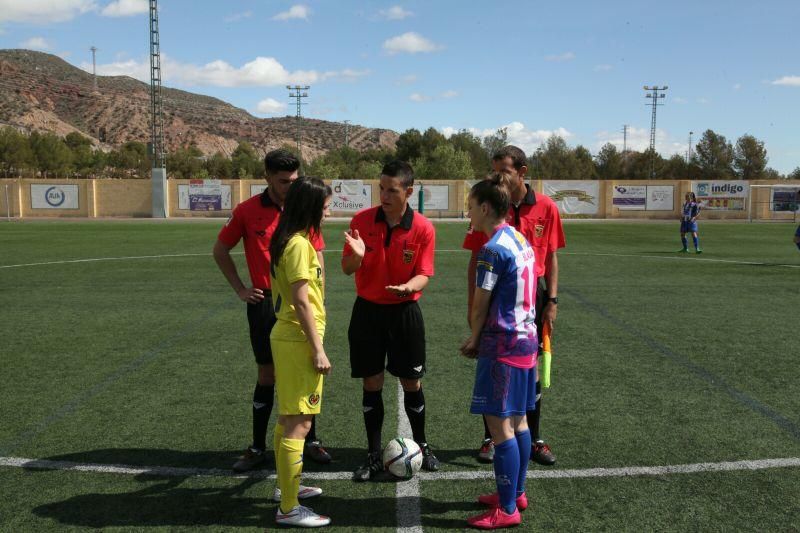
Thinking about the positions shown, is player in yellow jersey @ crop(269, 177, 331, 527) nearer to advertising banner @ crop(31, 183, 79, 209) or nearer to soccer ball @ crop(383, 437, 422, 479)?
soccer ball @ crop(383, 437, 422, 479)

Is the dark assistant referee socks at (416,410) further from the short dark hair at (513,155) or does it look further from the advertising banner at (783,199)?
the advertising banner at (783,199)

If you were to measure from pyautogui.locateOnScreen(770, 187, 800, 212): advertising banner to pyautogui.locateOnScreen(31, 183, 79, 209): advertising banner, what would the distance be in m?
49.8

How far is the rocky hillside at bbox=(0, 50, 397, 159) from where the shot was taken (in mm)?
121562

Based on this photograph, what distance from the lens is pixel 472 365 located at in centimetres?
737

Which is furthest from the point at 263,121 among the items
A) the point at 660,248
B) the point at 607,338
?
the point at 607,338

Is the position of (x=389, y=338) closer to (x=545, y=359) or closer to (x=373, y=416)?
(x=373, y=416)

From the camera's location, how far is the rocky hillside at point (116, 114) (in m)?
122

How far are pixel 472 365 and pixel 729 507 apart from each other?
11.6ft

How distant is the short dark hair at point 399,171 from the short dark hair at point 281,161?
70cm

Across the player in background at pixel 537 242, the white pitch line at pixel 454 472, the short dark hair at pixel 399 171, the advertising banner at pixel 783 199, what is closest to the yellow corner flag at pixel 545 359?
the player in background at pixel 537 242

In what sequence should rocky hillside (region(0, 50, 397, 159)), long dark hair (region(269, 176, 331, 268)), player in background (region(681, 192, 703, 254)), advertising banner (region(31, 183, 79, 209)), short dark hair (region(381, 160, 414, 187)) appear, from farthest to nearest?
rocky hillside (region(0, 50, 397, 159)) < advertising banner (region(31, 183, 79, 209)) < player in background (region(681, 192, 703, 254)) < short dark hair (region(381, 160, 414, 187)) < long dark hair (region(269, 176, 331, 268))

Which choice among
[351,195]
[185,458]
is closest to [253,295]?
[185,458]

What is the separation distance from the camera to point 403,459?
178 inches

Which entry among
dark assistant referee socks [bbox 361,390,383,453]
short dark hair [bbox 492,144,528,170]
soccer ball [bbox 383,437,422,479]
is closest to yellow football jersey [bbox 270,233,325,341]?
dark assistant referee socks [bbox 361,390,383,453]
